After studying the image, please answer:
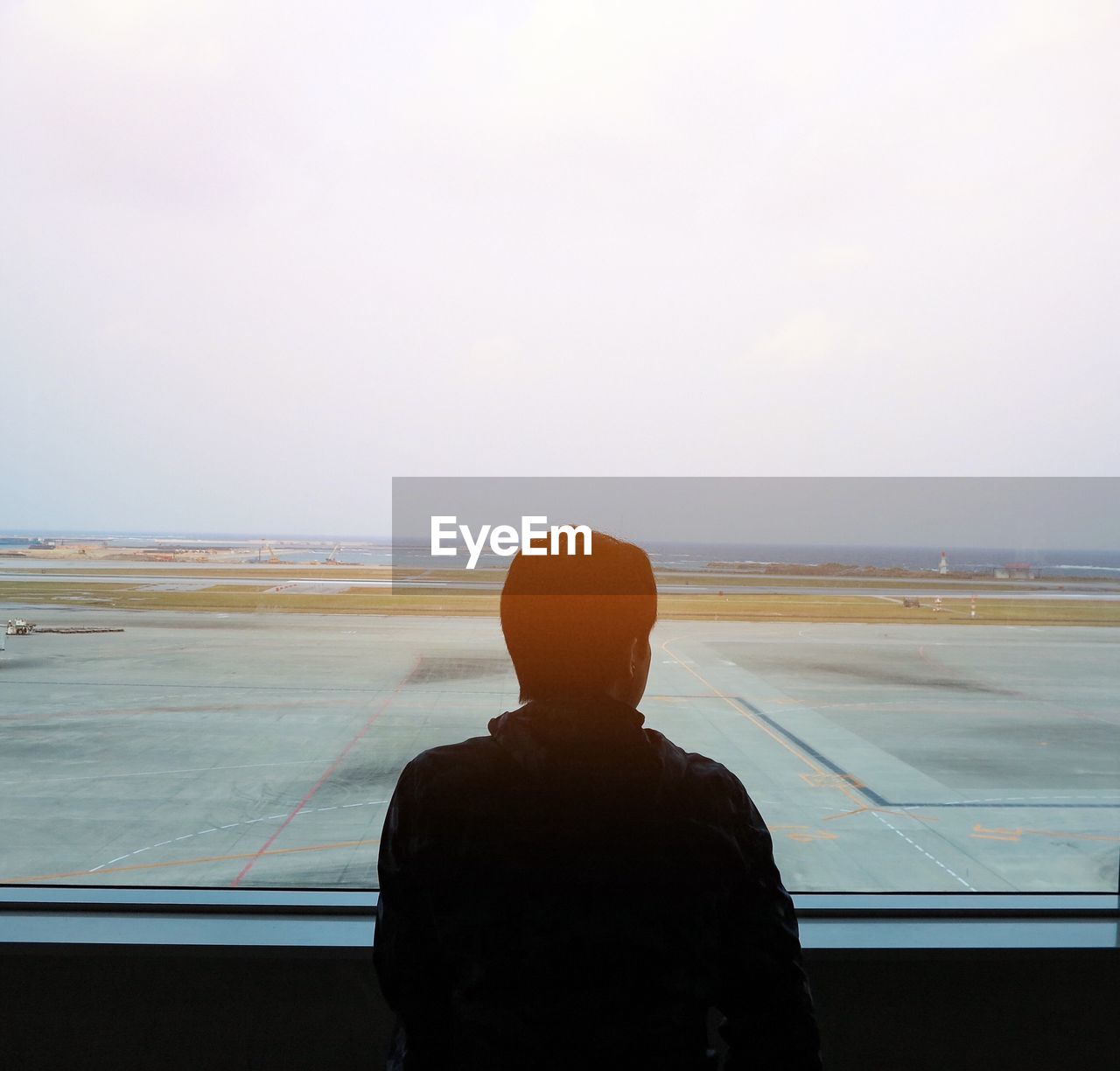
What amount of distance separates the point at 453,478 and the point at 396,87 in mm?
1165

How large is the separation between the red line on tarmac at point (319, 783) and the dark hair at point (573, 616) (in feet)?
5.26

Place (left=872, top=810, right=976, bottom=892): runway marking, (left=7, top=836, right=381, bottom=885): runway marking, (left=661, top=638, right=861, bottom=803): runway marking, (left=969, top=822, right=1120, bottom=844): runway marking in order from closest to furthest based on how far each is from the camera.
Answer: (left=7, top=836, right=381, bottom=885): runway marking → (left=872, top=810, right=976, bottom=892): runway marking → (left=969, top=822, right=1120, bottom=844): runway marking → (left=661, top=638, right=861, bottom=803): runway marking

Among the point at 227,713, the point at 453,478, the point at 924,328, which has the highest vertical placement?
the point at 924,328

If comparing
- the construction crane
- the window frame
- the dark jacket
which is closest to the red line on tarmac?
the window frame

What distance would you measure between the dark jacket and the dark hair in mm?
38

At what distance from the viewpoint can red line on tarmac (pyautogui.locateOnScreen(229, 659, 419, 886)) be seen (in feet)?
7.23

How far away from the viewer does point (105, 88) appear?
2266 millimetres

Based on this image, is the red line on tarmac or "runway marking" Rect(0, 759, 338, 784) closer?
the red line on tarmac

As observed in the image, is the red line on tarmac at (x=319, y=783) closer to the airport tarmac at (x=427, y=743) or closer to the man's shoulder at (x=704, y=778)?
the airport tarmac at (x=427, y=743)

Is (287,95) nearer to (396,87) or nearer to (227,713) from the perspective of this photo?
(396,87)

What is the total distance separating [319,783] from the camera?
2.78 m

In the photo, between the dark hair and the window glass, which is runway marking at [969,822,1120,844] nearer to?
the window glass

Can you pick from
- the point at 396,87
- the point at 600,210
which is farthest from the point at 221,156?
the point at 600,210

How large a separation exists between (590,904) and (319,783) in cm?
231
